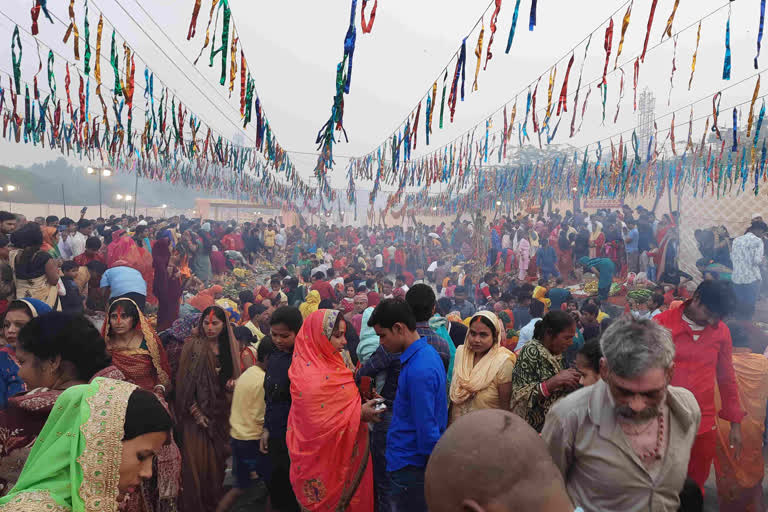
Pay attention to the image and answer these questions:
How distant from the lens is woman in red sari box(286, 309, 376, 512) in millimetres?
2965

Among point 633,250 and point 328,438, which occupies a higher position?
Answer: point 633,250

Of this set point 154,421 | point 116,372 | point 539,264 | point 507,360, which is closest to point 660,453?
point 507,360

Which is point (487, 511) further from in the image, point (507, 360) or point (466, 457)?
point (507, 360)

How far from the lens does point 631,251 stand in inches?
520

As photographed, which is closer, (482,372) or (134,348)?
(482,372)

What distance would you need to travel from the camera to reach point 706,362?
309 centimetres

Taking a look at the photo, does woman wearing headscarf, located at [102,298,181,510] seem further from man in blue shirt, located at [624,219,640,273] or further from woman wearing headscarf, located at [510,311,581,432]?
man in blue shirt, located at [624,219,640,273]

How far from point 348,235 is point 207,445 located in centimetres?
2191

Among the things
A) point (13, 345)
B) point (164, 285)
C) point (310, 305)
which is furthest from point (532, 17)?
point (164, 285)

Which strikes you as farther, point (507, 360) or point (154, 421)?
point (507, 360)

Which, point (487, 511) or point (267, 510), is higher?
point (487, 511)

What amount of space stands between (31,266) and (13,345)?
9.94ft

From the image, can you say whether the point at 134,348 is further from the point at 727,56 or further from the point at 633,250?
the point at 633,250

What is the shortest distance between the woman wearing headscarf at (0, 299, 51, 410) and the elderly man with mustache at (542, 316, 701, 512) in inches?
114
